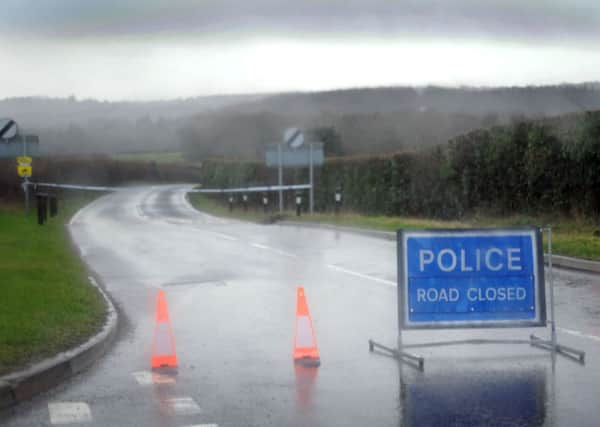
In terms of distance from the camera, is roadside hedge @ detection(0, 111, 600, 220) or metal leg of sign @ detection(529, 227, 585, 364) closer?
metal leg of sign @ detection(529, 227, 585, 364)

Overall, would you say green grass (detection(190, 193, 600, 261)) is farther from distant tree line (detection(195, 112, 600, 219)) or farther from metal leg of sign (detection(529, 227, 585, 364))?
metal leg of sign (detection(529, 227, 585, 364))

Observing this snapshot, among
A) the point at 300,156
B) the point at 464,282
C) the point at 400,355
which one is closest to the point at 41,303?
the point at 400,355

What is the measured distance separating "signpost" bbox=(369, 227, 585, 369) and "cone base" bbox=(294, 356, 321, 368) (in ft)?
2.87

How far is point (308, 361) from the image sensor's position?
10195 millimetres

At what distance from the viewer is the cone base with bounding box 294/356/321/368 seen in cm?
1012

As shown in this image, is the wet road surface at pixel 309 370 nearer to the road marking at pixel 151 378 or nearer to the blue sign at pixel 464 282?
the road marking at pixel 151 378

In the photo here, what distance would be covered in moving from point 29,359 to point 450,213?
24225 millimetres

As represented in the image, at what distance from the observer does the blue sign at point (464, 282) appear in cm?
1054

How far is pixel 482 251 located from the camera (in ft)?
35.1

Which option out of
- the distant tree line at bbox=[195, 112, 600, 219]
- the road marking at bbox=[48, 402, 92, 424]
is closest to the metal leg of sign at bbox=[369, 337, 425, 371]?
the road marking at bbox=[48, 402, 92, 424]

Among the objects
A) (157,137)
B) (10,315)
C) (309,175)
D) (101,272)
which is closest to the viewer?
(10,315)

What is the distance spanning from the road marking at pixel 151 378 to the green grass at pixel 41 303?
902 mm

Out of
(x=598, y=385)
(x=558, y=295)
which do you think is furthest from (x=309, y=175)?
(x=598, y=385)

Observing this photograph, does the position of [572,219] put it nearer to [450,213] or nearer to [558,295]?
[450,213]
